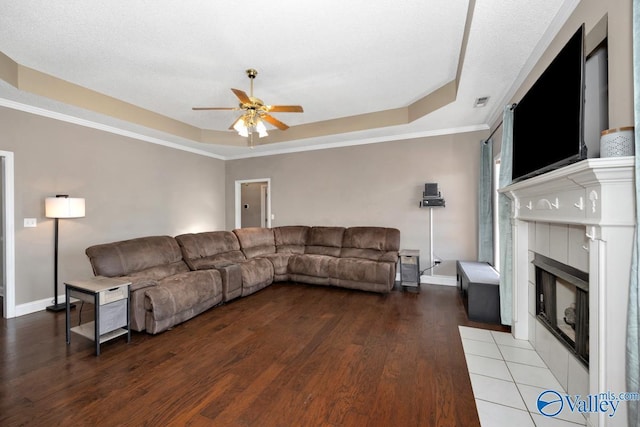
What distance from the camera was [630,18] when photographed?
127 centimetres

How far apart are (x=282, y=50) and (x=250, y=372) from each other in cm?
299

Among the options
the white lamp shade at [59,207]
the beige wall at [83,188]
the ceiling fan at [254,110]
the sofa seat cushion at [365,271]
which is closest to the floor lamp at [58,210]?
the white lamp shade at [59,207]

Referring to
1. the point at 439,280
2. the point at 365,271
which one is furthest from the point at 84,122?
the point at 439,280

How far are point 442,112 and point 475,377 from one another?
3203 mm

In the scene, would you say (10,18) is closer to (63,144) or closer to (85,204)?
(63,144)

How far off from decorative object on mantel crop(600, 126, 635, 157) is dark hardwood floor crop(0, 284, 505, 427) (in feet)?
5.44

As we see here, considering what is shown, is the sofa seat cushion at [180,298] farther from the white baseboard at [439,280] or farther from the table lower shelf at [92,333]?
the white baseboard at [439,280]

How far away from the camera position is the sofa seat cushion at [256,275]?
393cm

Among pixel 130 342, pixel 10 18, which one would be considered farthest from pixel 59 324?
pixel 10 18

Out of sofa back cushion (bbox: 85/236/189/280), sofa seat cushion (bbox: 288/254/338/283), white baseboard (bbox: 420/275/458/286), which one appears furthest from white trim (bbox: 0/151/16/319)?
white baseboard (bbox: 420/275/458/286)

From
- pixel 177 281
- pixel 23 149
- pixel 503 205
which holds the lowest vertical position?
pixel 177 281

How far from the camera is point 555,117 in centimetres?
173

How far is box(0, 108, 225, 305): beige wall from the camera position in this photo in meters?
3.34
